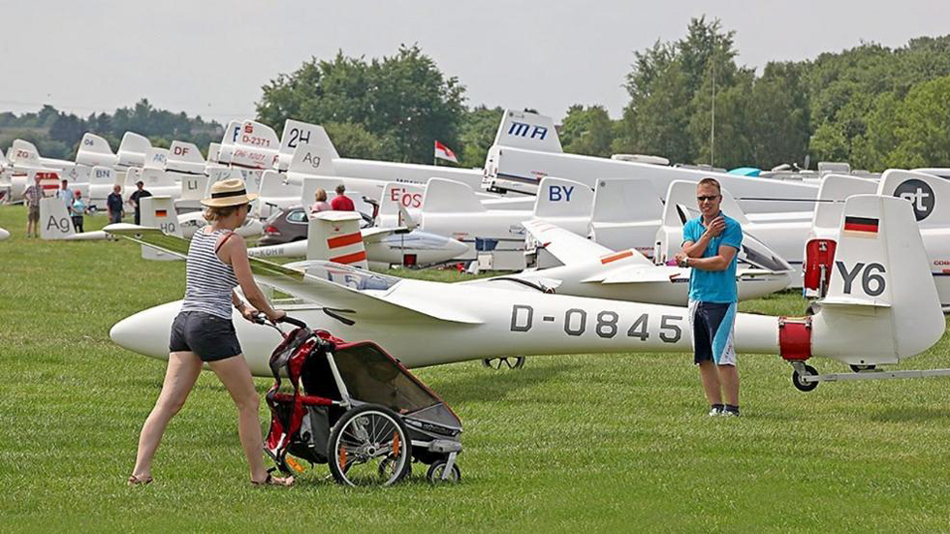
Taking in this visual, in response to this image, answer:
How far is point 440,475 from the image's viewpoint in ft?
24.2

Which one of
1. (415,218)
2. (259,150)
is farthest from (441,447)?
(259,150)

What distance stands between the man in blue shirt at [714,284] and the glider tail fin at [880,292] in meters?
0.80

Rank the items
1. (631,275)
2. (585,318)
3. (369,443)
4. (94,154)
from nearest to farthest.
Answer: (369,443) < (585,318) < (631,275) < (94,154)

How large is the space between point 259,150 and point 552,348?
38573mm

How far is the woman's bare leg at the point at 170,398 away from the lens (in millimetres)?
7137

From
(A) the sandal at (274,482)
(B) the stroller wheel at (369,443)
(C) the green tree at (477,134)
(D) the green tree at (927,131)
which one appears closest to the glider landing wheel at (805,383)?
(B) the stroller wheel at (369,443)

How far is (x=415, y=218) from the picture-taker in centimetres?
2922

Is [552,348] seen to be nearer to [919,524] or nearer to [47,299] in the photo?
[919,524]

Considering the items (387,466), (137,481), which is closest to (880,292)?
(387,466)

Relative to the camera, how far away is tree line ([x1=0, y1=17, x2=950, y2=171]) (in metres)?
95.4

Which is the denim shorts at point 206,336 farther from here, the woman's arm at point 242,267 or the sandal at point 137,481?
the sandal at point 137,481

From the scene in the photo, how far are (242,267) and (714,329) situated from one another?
4128 millimetres

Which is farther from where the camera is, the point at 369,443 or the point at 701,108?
the point at 701,108

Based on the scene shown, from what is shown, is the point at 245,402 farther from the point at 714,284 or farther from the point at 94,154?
the point at 94,154
